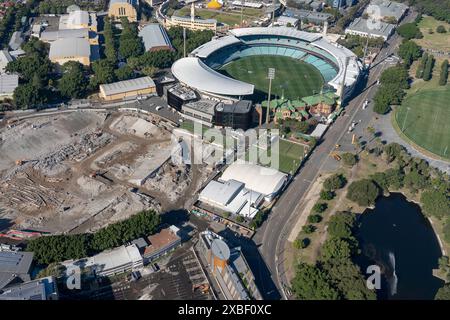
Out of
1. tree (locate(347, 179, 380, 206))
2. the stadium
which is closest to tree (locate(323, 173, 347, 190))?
tree (locate(347, 179, 380, 206))

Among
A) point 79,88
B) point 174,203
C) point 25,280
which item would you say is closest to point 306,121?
point 174,203

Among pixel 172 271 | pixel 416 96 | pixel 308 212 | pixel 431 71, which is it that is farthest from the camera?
pixel 431 71

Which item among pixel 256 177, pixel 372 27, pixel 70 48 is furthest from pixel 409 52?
pixel 70 48

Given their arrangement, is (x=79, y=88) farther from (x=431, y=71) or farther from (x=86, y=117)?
(x=431, y=71)

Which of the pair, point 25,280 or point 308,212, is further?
point 308,212

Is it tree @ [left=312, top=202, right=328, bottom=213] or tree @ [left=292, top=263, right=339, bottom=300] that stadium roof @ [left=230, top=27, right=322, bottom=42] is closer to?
tree @ [left=312, top=202, right=328, bottom=213]

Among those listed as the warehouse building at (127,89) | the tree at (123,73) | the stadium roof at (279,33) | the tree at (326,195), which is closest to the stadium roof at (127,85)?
the warehouse building at (127,89)

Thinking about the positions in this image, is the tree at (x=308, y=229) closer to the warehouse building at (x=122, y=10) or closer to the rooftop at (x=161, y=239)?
the rooftop at (x=161, y=239)
